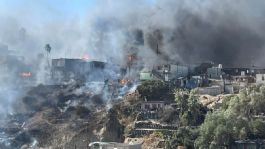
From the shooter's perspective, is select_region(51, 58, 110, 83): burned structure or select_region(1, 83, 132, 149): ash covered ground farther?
select_region(51, 58, 110, 83): burned structure

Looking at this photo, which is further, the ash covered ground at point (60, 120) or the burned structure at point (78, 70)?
the burned structure at point (78, 70)

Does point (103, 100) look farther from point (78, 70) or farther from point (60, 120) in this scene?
point (78, 70)

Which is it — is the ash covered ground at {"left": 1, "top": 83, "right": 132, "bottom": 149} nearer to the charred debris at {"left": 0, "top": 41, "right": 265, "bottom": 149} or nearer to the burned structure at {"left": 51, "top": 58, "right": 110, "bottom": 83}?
the charred debris at {"left": 0, "top": 41, "right": 265, "bottom": 149}

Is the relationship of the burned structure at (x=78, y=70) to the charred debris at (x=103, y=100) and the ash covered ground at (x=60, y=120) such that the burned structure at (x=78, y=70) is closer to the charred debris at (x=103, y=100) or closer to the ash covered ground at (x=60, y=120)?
the charred debris at (x=103, y=100)

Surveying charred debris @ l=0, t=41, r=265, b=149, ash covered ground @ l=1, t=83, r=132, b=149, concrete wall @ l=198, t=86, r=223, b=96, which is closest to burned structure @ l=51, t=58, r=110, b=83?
charred debris @ l=0, t=41, r=265, b=149

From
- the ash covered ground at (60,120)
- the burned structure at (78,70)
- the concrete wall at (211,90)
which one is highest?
the burned structure at (78,70)

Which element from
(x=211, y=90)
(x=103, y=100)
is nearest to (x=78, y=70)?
(x=103, y=100)

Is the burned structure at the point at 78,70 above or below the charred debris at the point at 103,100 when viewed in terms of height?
above

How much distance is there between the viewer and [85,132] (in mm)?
48656

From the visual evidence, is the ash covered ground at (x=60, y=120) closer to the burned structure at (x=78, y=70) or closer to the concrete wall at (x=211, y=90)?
the burned structure at (x=78, y=70)

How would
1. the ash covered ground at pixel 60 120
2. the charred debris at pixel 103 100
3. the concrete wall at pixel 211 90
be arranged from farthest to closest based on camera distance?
the concrete wall at pixel 211 90, the ash covered ground at pixel 60 120, the charred debris at pixel 103 100

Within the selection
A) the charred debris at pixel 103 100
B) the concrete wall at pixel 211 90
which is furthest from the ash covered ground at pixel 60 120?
the concrete wall at pixel 211 90

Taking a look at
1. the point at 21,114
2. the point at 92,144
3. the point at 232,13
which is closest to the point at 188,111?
the point at 92,144

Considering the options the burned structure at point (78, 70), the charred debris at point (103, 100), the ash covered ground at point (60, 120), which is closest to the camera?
the charred debris at point (103, 100)
